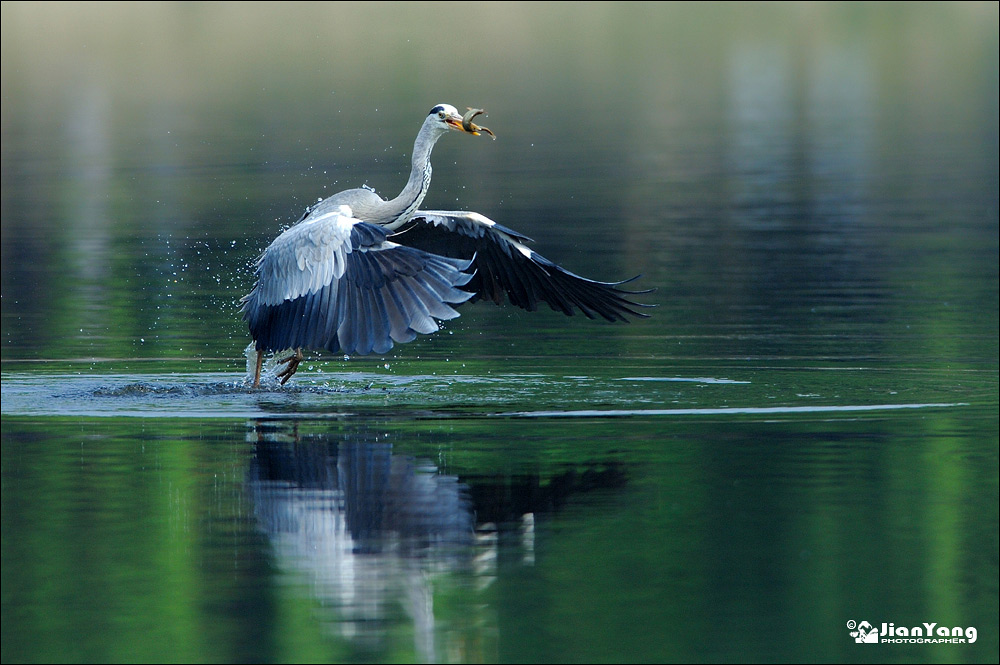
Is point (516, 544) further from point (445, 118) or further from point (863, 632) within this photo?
→ point (445, 118)

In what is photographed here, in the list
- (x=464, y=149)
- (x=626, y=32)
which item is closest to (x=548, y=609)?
(x=464, y=149)

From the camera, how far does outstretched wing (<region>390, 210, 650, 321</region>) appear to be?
14.6 meters

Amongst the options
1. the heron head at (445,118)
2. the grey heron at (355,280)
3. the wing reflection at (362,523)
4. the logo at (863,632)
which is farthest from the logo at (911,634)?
the heron head at (445,118)

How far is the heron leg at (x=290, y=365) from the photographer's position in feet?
45.8

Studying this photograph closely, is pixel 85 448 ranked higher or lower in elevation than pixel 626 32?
lower

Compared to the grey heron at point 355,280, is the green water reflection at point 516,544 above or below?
below

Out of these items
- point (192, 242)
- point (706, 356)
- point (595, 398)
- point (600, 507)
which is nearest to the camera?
point (600, 507)

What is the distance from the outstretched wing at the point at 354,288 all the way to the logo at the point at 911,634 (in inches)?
204

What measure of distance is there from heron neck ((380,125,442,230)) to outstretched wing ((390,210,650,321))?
21.6 inches

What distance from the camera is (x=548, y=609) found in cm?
788

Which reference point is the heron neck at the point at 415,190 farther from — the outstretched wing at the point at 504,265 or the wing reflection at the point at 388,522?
the wing reflection at the point at 388,522

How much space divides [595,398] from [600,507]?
336 centimetres

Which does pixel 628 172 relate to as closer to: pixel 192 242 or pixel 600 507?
pixel 192 242

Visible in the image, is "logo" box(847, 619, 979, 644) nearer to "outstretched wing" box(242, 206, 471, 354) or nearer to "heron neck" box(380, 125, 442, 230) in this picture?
"outstretched wing" box(242, 206, 471, 354)
